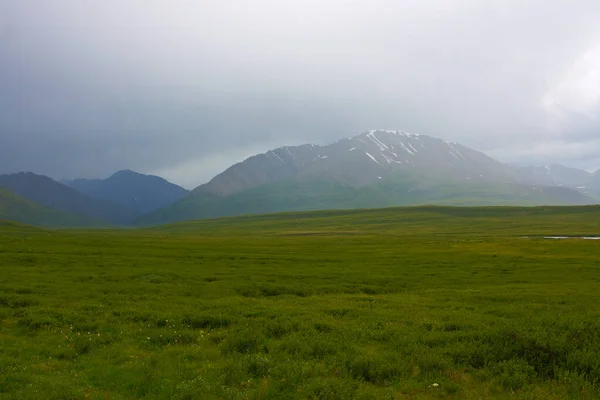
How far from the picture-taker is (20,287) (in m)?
28.8

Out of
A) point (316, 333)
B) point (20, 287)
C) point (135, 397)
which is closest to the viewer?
point (135, 397)

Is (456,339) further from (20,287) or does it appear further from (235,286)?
(20,287)

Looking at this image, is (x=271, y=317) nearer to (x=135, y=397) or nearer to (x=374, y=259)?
(x=135, y=397)

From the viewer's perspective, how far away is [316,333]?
58.6 ft

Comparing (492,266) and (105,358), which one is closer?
(105,358)

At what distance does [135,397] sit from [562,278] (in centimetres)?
4239

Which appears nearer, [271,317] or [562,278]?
[271,317]

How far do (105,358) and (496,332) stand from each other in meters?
15.7

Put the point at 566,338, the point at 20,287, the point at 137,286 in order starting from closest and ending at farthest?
the point at 566,338 < the point at 20,287 < the point at 137,286

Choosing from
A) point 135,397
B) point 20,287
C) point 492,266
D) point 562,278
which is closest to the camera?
point 135,397

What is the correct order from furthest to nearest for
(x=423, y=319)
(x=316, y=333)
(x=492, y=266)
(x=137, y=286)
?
(x=492, y=266) < (x=137, y=286) < (x=423, y=319) < (x=316, y=333)

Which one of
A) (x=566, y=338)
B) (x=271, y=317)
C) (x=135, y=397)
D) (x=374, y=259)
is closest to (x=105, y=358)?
(x=135, y=397)

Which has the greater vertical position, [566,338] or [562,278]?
[566,338]

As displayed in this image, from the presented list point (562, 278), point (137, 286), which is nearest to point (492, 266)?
point (562, 278)
